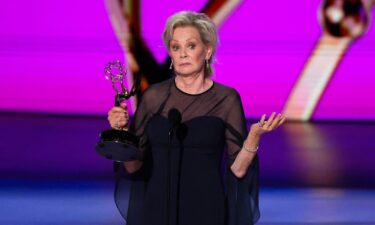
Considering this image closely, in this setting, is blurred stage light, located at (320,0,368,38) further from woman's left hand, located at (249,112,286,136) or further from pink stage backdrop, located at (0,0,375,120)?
A: woman's left hand, located at (249,112,286,136)

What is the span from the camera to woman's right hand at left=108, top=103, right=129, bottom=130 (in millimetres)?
1654

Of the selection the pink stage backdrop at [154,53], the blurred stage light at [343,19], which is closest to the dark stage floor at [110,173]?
the pink stage backdrop at [154,53]

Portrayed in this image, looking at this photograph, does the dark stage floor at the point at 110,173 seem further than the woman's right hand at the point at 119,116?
Yes

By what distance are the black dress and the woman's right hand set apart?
113mm

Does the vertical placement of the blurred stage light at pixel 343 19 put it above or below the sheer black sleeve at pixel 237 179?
above

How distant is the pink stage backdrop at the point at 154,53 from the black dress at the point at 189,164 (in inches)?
122

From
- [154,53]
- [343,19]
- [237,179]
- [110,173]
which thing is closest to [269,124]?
[237,179]

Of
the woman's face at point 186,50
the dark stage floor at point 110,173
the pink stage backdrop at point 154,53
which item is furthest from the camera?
the pink stage backdrop at point 154,53

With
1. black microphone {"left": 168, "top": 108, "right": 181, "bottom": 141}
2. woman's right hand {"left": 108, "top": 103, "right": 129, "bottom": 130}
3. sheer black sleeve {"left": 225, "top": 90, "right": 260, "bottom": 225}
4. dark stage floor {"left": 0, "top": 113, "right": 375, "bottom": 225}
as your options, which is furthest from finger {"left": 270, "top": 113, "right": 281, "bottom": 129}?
dark stage floor {"left": 0, "top": 113, "right": 375, "bottom": 225}

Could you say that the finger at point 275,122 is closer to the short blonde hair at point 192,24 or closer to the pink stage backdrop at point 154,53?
the short blonde hair at point 192,24

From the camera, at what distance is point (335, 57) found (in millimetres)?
5051

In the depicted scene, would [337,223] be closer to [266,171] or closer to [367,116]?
[266,171]

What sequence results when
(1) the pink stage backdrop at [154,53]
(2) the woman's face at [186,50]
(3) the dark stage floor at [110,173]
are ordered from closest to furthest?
(2) the woman's face at [186,50] < (3) the dark stage floor at [110,173] < (1) the pink stage backdrop at [154,53]

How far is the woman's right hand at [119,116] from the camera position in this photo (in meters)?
1.65
